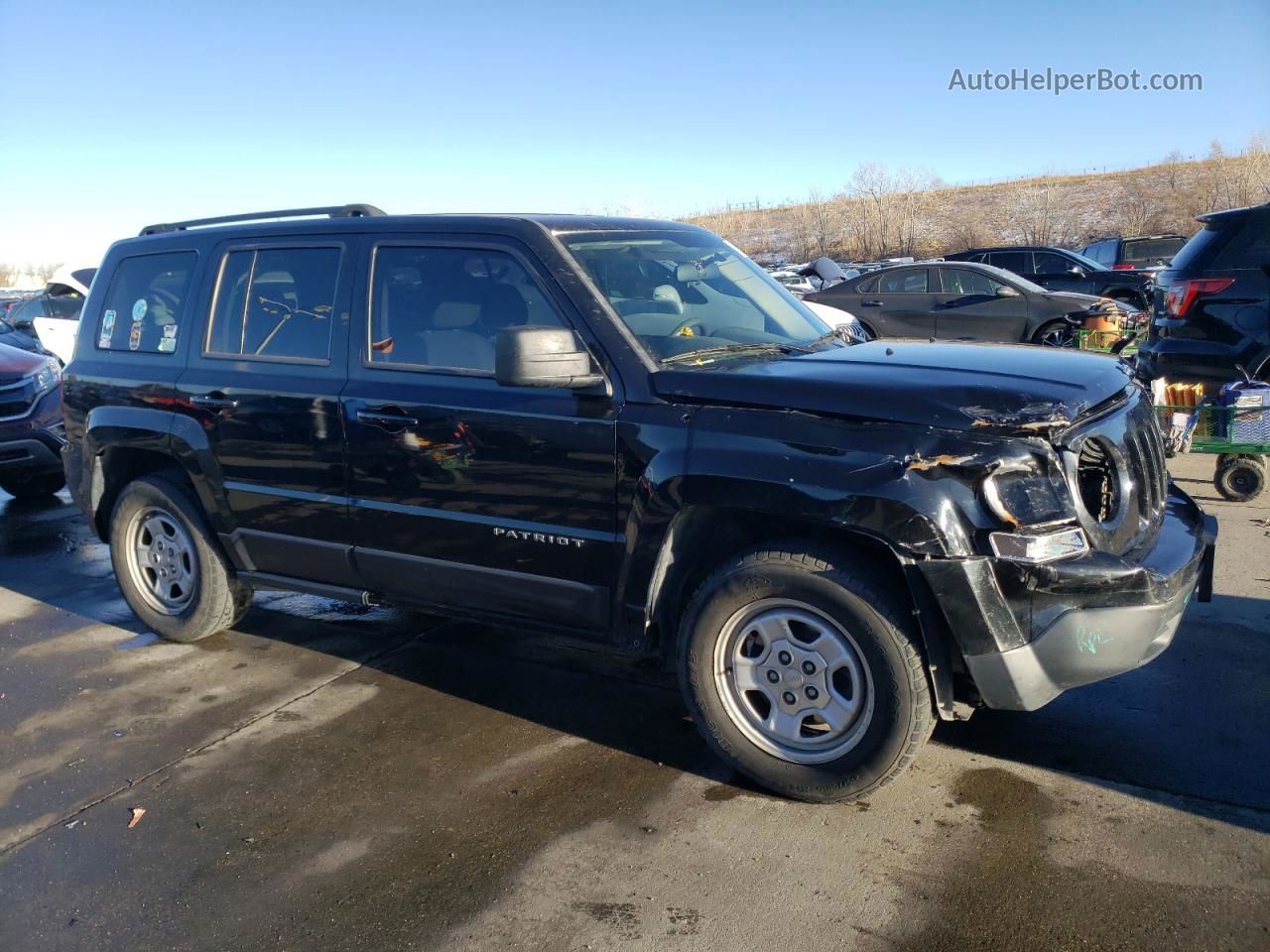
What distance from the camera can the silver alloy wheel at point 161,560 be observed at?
5.20m

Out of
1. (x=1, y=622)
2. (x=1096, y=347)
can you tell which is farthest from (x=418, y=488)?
(x=1096, y=347)

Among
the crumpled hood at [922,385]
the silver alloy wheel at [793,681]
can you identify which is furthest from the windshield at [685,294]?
the silver alloy wheel at [793,681]

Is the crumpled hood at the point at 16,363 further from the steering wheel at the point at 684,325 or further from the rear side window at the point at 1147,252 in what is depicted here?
the rear side window at the point at 1147,252

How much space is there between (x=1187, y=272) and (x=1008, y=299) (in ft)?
23.8

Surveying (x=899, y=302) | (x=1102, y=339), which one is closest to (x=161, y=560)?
(x=1102, y=339)

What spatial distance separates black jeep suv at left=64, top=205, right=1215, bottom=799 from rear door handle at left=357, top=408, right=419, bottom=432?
2cm

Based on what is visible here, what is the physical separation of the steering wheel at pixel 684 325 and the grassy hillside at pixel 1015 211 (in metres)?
50.6

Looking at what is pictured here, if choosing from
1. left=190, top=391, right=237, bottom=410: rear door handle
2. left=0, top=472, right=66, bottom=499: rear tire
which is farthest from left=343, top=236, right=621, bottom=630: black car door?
left=0, top=472, right=66, bottom=499: rear tire

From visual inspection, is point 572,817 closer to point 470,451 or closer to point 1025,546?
point 470,451

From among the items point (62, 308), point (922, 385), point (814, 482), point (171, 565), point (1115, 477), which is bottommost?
point (171, 565)

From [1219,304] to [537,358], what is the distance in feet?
19.0

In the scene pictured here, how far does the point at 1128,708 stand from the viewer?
4.04 meters

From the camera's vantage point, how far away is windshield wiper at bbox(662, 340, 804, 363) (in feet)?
12.3

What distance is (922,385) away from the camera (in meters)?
3.23
